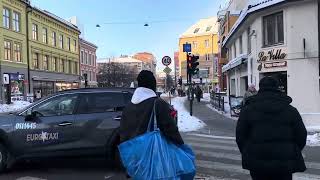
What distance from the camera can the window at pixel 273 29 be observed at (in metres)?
22.2

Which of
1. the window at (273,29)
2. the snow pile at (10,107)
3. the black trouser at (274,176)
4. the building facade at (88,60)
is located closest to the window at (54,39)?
the building facade at (88,60)

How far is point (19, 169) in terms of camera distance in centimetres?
996

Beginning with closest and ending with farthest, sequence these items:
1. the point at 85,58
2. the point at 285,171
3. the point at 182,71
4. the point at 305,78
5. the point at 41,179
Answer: the point at 285,171, the point at 41,179, the point at 305,78, the point at 85,58, the point at 182,71

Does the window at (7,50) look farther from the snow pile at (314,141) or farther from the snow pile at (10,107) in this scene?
the snow pile at (314,141)

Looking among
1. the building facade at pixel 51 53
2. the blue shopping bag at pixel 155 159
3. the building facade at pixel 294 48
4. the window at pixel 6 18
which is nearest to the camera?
the blue shopping bag at pixel 155 159

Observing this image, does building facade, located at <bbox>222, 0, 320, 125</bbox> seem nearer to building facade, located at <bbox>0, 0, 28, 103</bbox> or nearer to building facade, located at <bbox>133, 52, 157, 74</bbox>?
building facade, located at <bbox>0, 0, 28, 103</bbox>

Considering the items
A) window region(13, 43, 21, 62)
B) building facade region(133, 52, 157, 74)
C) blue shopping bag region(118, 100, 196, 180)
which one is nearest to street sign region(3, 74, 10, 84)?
window region(13, 43, 21, 62)

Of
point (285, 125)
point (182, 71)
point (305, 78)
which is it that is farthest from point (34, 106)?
point (182, 71)

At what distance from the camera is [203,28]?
117 metres

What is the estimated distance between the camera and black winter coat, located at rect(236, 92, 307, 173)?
4.77m

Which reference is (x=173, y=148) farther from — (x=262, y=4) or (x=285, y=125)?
(x=262, y=4)

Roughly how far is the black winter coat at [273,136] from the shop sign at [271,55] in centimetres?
1729

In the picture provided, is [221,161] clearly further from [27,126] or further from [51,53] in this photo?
[51,53]

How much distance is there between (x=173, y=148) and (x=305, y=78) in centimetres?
1745
